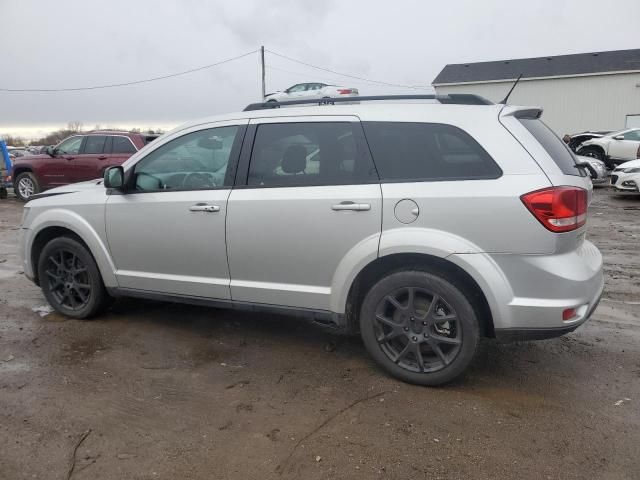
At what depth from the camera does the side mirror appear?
172 inches

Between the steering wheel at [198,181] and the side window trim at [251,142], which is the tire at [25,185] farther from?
the side window trim at [251,142]

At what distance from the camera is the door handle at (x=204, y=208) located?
3977 millimetres

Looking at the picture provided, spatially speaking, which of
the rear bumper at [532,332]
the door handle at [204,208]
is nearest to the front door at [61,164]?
the door handle at [204,208]

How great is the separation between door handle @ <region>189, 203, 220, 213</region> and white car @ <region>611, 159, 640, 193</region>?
490 inches

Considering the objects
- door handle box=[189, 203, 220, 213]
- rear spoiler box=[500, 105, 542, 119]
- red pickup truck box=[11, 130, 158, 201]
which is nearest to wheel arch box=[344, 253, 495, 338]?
rear spoiler box=[500, 105, 542, 119]

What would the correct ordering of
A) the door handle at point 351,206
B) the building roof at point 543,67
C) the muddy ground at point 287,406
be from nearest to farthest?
1. the muddy ground at point 287,406
2. the door handle at point 351,206
3. the building roof at point 543,67

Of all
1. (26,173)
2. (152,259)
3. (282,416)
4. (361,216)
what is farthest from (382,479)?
(26,173)

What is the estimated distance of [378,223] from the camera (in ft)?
11.4

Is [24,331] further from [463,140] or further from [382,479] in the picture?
[463,140]

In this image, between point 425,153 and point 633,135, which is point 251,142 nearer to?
point 425,153

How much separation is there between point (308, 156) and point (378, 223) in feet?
2.44

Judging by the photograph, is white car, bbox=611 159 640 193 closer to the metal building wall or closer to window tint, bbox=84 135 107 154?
window tint, bbox=84 135 107 154

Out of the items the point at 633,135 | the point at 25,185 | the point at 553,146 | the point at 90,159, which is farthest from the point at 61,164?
the point at 633,135

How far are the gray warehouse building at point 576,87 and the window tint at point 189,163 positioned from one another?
31.5 meters
